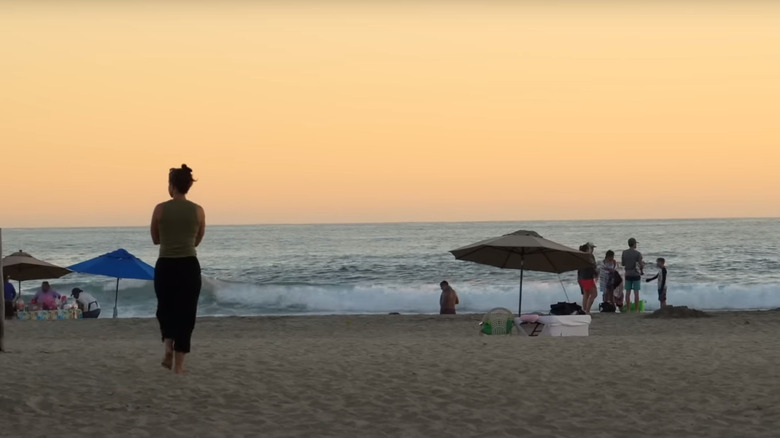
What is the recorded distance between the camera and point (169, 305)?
304 inches

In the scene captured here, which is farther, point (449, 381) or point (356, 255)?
point (356, 255)

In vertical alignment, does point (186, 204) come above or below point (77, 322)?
above

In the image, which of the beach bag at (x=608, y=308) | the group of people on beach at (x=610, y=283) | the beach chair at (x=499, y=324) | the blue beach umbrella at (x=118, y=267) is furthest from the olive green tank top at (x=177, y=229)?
the beach bag at (x=608, y=308)

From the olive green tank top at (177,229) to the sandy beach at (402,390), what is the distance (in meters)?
1.16

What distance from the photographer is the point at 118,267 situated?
66.8 ft

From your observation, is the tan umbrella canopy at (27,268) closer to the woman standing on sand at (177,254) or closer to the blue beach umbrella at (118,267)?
the blue beach umbrella at (118,267)

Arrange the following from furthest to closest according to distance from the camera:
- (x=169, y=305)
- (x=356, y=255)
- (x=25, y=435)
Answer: (x=356, y=255) < (x=169, y=305) < (x=25, y=435)

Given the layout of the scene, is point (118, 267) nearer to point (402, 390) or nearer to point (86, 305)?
point (86, 305)

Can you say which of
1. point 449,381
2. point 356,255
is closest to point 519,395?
point 449,381

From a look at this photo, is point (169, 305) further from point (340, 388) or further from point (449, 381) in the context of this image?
point (449, 381)

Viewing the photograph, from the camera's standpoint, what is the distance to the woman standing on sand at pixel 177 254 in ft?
25.1

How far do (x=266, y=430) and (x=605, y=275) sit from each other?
15.7 m

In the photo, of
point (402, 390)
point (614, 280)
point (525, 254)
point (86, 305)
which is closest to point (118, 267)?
point (86, 305)

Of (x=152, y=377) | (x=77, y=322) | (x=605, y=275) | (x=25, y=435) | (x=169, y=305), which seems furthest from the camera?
(x=605, y=275)
